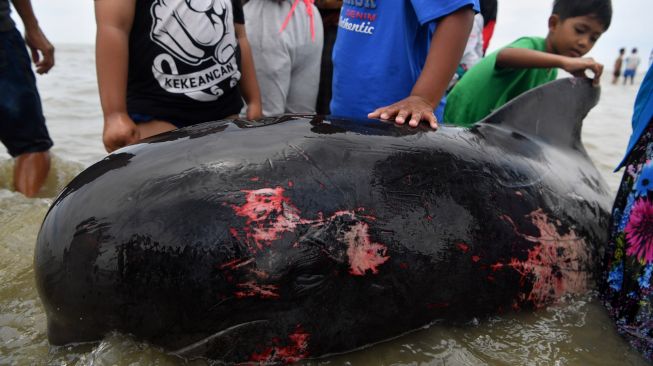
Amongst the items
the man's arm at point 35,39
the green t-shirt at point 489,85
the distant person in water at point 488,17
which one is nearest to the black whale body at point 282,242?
the green t-shirt at point 489,85

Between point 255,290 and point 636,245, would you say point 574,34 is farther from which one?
point 255,290

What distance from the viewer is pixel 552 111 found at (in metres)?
2.46

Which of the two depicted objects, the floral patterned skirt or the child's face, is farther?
the child's face

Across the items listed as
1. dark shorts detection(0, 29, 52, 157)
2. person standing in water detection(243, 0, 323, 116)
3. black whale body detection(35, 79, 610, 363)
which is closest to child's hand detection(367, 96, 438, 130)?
black whale body detection(35, 79, 610, 363)

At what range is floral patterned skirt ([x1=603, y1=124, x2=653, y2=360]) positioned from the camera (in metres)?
1.81

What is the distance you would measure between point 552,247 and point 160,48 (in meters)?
2.23

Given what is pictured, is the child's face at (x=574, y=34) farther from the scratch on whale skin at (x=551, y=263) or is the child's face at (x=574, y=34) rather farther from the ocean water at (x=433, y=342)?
the ocean water at (x=433, y=342)

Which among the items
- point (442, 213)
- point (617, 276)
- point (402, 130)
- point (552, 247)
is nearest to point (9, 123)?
point (402, 130)

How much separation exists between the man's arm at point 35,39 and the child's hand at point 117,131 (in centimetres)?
239

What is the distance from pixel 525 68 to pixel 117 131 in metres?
2.60

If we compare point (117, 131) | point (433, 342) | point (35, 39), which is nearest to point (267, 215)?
point (433, 342)

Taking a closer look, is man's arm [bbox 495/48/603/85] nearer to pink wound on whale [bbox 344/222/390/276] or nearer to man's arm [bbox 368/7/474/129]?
man's arm [bbox 368/7/474/129]

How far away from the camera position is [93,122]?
7.61 m

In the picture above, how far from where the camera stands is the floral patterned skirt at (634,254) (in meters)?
1.81
